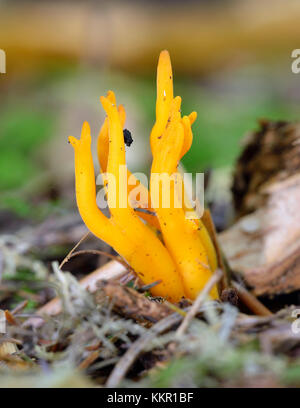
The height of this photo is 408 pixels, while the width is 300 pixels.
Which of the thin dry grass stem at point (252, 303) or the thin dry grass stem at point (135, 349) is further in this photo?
the thin dry grass stem at point (252, 303)

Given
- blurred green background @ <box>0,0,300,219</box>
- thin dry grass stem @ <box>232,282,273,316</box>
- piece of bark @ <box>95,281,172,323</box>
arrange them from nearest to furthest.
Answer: piece of bark @ <box>95,281,172,323</box> < thin dry grass stem @ <box>232,282,273,316</box> < blurred green background @ <box>0,0,300,219</box>

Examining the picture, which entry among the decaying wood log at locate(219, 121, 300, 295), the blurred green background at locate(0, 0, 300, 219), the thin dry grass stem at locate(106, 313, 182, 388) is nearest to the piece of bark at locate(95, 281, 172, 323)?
the thin dry grass stem at locate(106, 313, 182, 388)

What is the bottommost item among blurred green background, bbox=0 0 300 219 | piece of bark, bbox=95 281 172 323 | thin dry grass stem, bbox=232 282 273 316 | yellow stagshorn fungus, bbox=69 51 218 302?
thin dry grass stem, bbox=232 282 273 316

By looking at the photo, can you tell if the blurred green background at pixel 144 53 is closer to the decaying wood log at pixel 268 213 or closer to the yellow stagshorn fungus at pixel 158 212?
the decaying wood log at pixel 268 213

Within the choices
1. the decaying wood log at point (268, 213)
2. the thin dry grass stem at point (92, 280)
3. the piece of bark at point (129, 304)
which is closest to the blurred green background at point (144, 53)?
the decaying wood log at point (268, 213)

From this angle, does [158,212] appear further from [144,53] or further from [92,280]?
[144,53]

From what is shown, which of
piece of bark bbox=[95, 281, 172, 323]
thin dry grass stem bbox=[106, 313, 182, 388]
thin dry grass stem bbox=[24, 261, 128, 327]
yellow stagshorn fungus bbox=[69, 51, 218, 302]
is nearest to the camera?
thin dry grass stem bbox=[106, 313, 182, 388]

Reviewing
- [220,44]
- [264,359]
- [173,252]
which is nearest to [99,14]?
[220,44]

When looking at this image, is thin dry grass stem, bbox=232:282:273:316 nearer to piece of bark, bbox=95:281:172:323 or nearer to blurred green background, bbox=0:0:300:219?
piece of bark, bbox=95:281:172:323
